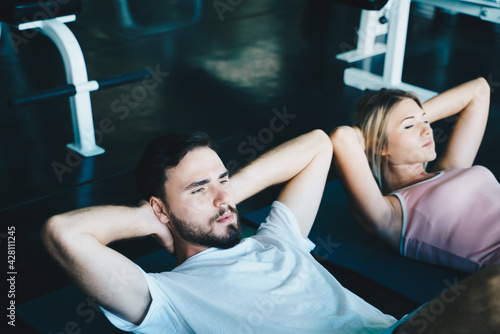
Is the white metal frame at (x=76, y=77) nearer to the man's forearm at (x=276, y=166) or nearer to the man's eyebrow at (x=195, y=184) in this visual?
the man's forearm at (x=276, y=166)

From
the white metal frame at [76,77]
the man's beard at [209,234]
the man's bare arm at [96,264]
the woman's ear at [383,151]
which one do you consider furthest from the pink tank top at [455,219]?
the white metal frame at [76,77]

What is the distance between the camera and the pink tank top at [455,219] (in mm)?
1895

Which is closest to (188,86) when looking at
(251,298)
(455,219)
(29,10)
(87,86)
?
(87,86)

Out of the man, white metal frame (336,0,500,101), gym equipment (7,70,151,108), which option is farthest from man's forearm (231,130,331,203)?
white metal frame (336,0,500,101)

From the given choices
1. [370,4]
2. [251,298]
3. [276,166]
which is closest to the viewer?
[251,298]

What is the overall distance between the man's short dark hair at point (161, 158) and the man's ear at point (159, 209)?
0.04ft

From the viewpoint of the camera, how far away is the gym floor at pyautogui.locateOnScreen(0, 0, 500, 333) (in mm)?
2684

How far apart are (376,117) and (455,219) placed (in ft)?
1.28

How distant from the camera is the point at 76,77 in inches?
112

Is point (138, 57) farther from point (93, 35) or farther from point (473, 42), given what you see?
point (473, 42)

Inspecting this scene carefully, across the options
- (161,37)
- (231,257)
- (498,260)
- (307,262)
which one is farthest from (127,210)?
(161,37)

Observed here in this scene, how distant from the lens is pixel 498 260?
72.8 inches

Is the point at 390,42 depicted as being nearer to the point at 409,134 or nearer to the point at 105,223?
the point at 409,134

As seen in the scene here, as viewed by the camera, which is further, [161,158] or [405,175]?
[405,175]
